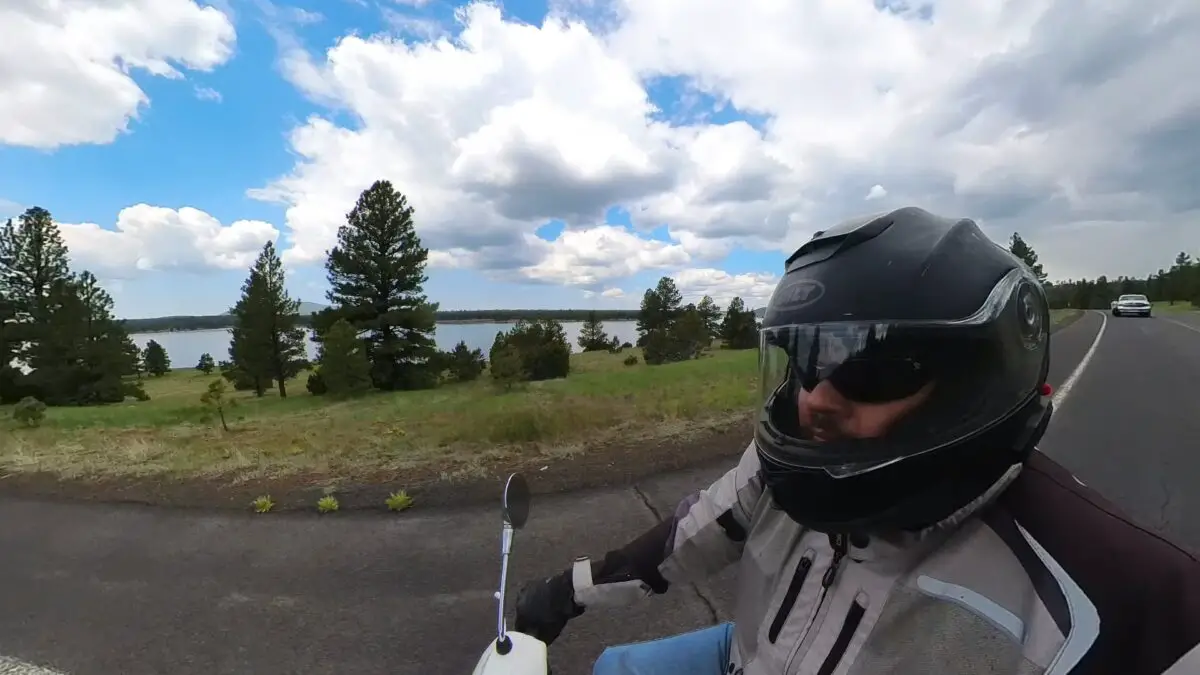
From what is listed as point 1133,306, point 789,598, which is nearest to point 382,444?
point 789,598

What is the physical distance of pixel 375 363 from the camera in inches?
1288

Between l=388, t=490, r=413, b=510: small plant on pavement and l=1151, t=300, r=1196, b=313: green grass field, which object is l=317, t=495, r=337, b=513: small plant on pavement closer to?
l=388, t=490, r=413, b=510: small plant on pavement

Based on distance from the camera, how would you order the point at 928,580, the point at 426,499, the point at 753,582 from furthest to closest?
the point at 426,499 < the point at 753,582 < the point at 928,580

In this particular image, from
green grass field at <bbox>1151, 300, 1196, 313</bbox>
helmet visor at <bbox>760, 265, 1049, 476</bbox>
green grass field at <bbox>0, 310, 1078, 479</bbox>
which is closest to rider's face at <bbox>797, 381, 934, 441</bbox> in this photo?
helmet visor at <bbox>760, 265, 1049, 476</bbox>

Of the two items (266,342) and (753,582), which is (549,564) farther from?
(266,342)

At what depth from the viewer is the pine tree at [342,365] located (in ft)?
85.9

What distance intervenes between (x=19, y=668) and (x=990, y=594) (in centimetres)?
403

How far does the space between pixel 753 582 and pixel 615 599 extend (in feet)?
1.46

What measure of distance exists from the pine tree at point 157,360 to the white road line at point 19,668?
78943mm

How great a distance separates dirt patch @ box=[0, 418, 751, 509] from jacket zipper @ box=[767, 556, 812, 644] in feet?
11.9

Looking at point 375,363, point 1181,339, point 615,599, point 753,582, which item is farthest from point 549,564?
point 375,363

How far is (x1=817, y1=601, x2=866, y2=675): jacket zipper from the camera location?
1.21 meters

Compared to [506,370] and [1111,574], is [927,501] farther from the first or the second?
[506,370]

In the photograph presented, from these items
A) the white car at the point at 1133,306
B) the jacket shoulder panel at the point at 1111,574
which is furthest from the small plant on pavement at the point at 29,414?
the white car at the point at 1133,306
